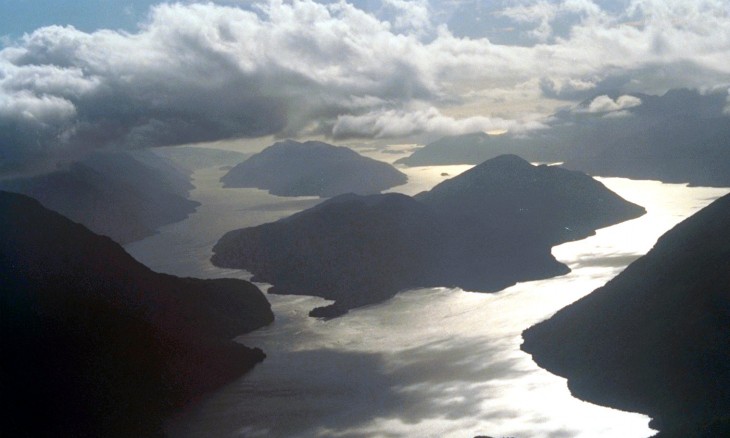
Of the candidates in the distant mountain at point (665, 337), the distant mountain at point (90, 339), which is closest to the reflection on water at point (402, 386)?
the distant mountain at point (665, 337)

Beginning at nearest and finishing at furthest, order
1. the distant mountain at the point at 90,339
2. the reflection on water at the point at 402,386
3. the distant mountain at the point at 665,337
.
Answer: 1. the distant mountain at the point at 665,337
2. the distant mountain at the point at 90,339
3. the reflection on water at the point at 402,386

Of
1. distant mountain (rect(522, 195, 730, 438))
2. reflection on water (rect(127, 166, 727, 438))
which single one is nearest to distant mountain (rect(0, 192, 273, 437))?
reflection on water (rect(127, 166, 727, 438))

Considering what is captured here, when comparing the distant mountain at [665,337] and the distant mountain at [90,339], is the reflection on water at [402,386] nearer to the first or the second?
the distant mountain at [665,337]

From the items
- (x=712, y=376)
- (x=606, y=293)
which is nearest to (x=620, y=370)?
(x=712, y=376)

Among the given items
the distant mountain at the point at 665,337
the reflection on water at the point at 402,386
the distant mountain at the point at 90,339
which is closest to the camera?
the distant mountain at the point at 665,337

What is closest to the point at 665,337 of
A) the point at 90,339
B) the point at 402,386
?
the point at 402,386

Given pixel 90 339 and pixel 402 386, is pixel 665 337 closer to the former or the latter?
pixel 402 386

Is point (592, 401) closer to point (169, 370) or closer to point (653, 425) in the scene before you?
point (653, 425)
